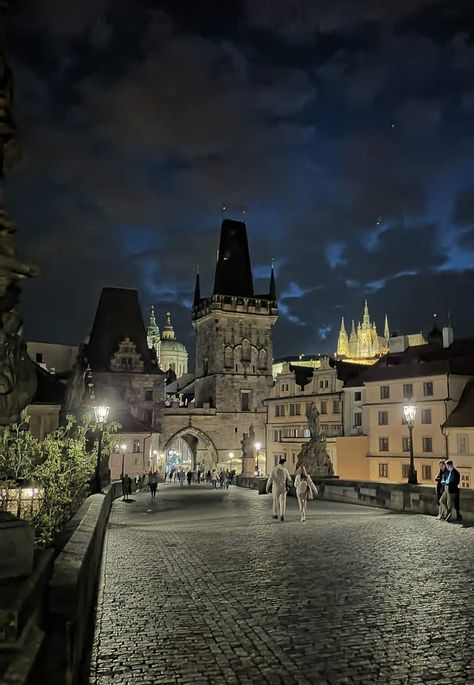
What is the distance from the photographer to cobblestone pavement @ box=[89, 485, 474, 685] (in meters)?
5.84

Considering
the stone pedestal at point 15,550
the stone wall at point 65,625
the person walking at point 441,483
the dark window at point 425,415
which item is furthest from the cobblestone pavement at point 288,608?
the dark window at point 425,415

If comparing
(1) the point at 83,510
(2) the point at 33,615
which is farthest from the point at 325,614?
(1) the point at 83,510

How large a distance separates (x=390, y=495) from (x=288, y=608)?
551 inches

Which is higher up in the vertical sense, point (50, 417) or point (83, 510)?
point (50, 417)

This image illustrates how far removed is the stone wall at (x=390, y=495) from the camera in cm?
1753

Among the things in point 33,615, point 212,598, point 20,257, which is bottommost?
point 212,598

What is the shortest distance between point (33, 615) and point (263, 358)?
7686 cm

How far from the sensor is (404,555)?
37.7 ft

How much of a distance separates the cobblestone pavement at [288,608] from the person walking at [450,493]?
6.41ft

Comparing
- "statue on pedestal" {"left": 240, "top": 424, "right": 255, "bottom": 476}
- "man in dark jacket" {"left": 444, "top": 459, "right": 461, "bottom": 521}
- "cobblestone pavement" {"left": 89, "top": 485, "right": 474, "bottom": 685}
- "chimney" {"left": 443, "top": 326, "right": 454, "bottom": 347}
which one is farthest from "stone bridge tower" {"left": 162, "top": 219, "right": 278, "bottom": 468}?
"cobblestone pavement" {"left": 89, "top": 485, "right": 474, "bottom": 685}

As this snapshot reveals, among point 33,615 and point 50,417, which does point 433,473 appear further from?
point 33,615

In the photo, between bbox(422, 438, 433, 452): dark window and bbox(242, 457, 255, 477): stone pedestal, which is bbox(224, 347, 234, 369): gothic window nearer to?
bbox(242, 457, 255, 477): stone pedestal

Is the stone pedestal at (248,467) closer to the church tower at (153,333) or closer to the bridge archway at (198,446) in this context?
the bridge archway at (198,446)

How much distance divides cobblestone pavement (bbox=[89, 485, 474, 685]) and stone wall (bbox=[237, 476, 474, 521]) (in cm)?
306
